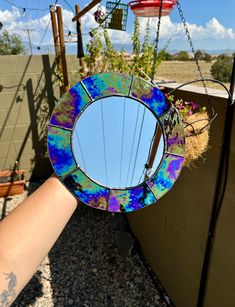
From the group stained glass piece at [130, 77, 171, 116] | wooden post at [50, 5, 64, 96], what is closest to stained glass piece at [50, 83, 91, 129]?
stained glass piece at [130, 77, 171, 116]

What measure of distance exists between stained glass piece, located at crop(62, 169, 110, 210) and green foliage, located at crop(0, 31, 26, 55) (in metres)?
12.4

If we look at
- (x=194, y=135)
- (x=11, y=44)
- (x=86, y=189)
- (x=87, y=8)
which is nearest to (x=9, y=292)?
(x=86, y=189)

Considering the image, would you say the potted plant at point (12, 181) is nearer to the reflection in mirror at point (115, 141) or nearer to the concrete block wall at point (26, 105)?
the concrete block wall at point (26, 105)

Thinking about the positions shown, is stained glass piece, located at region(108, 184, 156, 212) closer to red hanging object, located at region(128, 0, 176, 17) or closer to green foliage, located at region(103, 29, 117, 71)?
green foliage, located at region(103, 29, 117, 71)

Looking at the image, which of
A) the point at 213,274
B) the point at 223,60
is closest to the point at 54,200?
the point at 213,274

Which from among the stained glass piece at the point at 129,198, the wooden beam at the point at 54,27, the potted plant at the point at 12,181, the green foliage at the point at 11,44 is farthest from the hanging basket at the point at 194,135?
the green foliage at the point at 11,44

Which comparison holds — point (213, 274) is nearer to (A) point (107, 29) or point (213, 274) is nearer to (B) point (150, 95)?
(B) point (150, 95)

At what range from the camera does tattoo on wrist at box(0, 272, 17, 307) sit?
A: 2.05ft

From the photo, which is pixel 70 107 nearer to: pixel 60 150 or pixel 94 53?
pixel 60 150

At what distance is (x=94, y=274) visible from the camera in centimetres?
254

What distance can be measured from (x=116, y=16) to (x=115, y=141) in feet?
5.27

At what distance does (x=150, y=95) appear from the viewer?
2.93 ft

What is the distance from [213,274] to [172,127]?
3.81ft

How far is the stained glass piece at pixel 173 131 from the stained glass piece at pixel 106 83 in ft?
0.59
